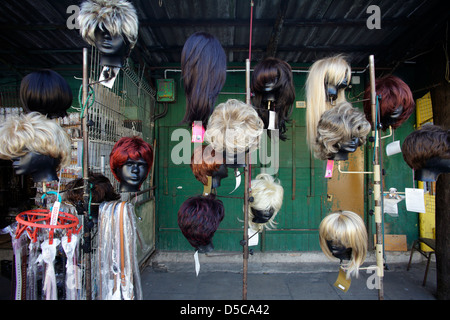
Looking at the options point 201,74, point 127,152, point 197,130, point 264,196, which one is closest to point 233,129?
point 197,130

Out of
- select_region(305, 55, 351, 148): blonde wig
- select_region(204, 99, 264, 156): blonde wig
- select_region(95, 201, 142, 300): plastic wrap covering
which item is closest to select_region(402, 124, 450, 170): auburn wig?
select_region(305, 55, 351, 148): blonde wig

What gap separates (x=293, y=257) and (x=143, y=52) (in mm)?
4198

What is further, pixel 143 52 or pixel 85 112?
pixel 143 52

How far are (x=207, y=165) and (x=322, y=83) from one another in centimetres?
113

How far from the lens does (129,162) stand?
175 centimetres

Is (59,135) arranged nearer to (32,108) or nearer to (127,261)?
(32,108)

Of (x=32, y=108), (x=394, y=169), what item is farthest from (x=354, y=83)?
(x=32, y=108)

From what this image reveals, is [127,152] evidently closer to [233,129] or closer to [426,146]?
[233,129]

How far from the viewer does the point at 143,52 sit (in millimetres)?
3551

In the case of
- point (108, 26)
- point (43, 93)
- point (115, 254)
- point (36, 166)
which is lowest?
point (115, 254)

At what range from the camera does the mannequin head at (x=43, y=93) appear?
65.8 inches

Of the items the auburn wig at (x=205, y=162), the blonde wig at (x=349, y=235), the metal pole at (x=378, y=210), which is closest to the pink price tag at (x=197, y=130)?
the auburn wig at (x=205, y=162)

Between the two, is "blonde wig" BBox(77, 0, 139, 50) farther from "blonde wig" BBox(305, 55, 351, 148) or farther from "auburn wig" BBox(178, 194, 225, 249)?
"blonde wig" BBox(305, 55, 351, 148)

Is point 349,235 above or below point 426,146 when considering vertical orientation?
below
